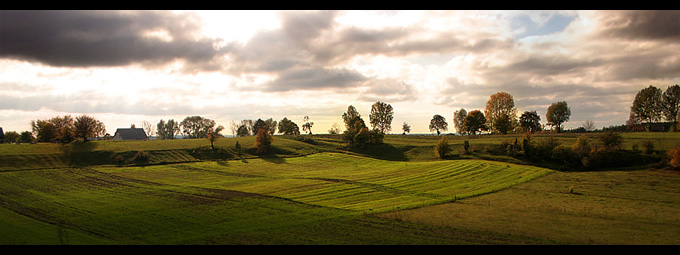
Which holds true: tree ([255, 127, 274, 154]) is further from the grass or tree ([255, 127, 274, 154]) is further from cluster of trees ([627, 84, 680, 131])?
cluster of trees ([627, 84, 680, 131])

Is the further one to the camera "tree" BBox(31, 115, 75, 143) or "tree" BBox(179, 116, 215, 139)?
"tree" BBox(179, 116, 215, 139)

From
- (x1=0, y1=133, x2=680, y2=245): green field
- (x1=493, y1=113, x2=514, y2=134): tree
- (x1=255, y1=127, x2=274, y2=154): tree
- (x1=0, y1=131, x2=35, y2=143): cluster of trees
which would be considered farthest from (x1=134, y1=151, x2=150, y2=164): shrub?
(x1=493, y1=113, x2=514, y2=134): tree

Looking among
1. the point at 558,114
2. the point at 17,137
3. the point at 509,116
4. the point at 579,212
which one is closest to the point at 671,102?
the point at 558,114

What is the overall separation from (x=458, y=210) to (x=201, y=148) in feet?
236

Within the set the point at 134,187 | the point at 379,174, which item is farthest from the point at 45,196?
the point at 379,174

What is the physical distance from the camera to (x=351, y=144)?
369 feet

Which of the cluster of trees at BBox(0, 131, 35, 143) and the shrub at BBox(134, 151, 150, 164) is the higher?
the cluster of trees at BBox(0, 131, 35, 143)

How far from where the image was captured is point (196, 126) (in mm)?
195375

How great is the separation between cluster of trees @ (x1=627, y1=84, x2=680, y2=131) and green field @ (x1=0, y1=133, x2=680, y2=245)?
3297 centimetres

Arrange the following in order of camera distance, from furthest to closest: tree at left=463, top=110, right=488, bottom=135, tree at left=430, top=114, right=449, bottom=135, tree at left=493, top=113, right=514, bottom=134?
1. tree at left=430, top=114, right=449, bottom=135
2. tree at left=463, top=110, right=488, bottom=135
3. tree at left=493, top=113, right=514, bottom=134

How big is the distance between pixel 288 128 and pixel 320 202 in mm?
138183

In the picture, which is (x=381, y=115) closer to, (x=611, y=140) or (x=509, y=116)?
(x=509, y=116)

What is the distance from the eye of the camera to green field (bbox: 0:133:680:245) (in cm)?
2947

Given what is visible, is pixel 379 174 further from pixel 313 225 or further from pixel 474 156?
pixel 313 225
